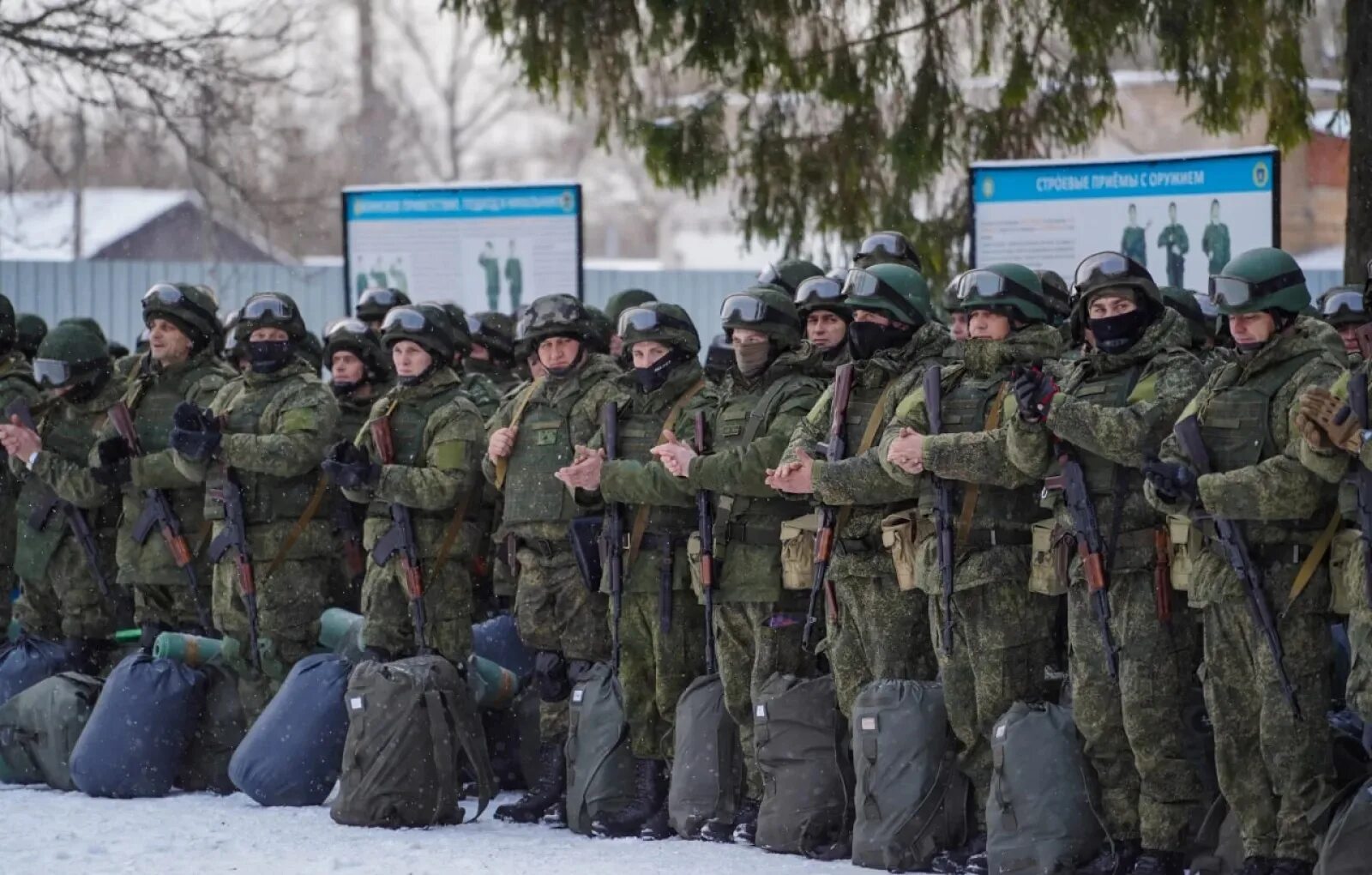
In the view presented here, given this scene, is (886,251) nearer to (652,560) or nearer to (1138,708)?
(652,560)

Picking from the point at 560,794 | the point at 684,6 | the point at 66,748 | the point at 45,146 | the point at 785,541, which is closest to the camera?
the point at 785,541

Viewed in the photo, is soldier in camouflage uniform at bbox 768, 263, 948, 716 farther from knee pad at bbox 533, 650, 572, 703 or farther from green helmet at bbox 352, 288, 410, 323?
green helmet at bbox 352, 288, 410, 323

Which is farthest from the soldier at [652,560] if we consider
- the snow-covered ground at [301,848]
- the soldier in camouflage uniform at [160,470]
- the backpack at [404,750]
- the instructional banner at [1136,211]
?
the soldier in camouflage uniform at [160,470]

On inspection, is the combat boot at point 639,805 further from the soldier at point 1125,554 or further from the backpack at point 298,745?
the soldier at point 1125,554

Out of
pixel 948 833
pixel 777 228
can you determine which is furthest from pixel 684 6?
pixel 948 833

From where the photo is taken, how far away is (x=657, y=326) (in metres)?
8.69

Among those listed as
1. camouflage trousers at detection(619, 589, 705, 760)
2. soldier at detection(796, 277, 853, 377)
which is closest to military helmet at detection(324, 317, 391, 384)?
camouflage trousers at detection(619, 589, 705, 760)

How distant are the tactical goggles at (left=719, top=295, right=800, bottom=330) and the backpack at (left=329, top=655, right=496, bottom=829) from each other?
1889 millimetres

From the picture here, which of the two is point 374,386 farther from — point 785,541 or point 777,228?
point 777,228

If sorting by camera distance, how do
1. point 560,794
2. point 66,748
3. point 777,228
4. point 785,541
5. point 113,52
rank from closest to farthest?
1. point 785,541
2. point 560,794
3. point 66,748
4. point 777,228
5. point 113,52

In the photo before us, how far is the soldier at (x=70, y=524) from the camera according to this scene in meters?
10.3

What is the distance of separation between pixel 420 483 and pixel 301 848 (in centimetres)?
169

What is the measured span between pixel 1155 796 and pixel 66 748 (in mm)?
5175

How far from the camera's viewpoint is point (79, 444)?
408 inches
